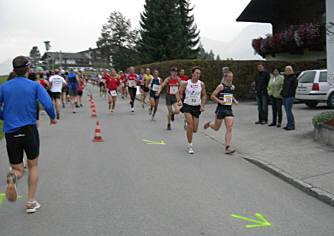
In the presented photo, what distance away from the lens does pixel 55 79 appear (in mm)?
14078

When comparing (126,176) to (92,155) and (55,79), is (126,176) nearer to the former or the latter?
(92,155)

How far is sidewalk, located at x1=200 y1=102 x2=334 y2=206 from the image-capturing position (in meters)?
5.27

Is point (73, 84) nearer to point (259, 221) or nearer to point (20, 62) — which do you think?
point (20, 62)

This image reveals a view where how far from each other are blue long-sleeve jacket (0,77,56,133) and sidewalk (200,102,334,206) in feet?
13.1

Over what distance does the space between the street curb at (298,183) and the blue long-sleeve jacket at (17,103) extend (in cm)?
393

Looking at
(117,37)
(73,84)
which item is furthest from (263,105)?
(117,37)

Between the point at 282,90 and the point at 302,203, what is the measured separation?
5829 mm

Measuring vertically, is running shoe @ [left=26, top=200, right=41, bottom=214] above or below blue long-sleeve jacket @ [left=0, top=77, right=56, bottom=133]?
below

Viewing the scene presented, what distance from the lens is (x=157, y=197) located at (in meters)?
4.82

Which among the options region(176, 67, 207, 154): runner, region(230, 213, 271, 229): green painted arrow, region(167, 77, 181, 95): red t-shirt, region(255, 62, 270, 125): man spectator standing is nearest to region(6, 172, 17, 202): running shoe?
region(230, 213, 271, 229): green painted arrow

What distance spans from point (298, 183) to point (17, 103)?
4.15 m

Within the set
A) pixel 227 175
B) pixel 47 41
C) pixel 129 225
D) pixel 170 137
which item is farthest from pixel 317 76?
pixel 47 41

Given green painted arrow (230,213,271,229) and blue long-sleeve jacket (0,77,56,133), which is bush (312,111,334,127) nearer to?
green painted arrow (230,213,271,229)

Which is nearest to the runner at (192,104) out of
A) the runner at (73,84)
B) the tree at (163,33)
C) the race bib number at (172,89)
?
the race bib number at (172,89)
